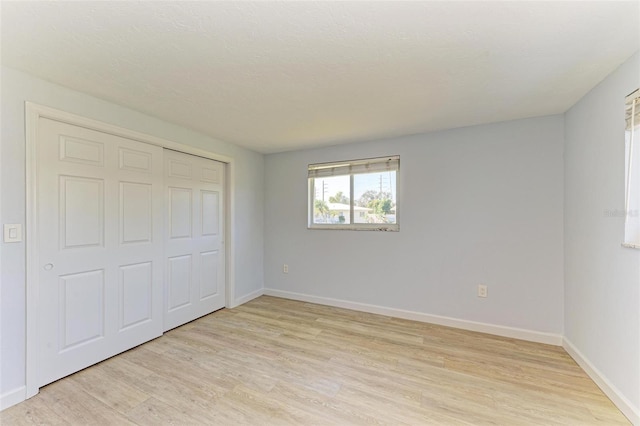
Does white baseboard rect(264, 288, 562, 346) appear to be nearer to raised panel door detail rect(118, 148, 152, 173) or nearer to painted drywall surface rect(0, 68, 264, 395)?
raised panel door detail rect(118, 148, 152, 173)

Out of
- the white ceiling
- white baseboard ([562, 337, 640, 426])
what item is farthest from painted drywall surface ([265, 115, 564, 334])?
the white ceiling

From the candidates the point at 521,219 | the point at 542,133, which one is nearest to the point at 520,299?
the point at 521,219

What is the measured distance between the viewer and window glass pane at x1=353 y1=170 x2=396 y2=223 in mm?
3301

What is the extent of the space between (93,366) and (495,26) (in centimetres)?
364

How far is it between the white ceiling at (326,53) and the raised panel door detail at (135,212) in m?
0.74

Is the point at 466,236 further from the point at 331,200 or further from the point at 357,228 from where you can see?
the point at 331,200

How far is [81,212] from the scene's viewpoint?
209 cm

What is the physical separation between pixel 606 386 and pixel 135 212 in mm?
3975

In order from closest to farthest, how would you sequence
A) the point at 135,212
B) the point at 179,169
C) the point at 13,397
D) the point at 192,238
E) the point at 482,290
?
the point at 13,397
the point at 135,212
the point at 482,290
the point at 179,169
the point at 192,238

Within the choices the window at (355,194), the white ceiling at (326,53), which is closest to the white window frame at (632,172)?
the white ceiling at (326,53)

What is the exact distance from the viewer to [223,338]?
2.64 m

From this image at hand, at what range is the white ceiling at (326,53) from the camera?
1245 mm

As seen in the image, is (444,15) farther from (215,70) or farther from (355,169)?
(355,169)

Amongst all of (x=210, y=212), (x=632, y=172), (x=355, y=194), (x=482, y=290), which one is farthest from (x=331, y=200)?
(x=632, y=172)
